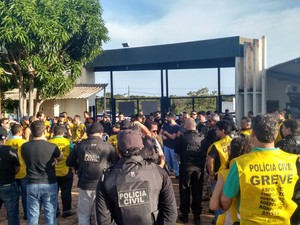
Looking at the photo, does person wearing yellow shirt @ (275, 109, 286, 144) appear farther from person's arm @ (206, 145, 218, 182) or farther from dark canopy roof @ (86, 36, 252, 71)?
dark canopy roof @ (86, 36, 252, 71)

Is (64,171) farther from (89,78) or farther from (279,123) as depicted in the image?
(89,78)

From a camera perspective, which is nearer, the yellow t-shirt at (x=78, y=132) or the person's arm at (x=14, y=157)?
the person's arm at (x=14, y=157)

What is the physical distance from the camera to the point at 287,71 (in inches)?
585

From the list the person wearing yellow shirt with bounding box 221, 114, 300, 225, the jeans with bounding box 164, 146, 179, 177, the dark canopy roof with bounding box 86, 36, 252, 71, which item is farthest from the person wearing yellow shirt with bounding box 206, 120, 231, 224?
the dark canopy roof with bounding box 86, 36, 252, 71

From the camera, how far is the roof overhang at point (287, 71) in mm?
14176

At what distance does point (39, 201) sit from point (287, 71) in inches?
495

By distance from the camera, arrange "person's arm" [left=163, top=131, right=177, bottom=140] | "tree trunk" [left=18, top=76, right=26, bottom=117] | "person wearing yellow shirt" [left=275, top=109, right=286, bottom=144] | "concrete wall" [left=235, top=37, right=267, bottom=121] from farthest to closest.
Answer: "tree trunk" [left=18, top=76, right=26, bottom=117] < "concrete wall" [left=235, top=37, right=267, bottom=121] < "person's arm" [left=163, top=131, right=177, bottom=140] < "person wearing yellow shirt" [left=275, top=109, right=286, bottom=144]

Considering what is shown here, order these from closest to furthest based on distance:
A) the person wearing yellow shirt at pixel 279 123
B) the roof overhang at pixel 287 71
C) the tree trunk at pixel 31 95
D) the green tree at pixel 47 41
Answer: the person wearing yellow shirt at pixel 279 123, the green tree at pixel 47 41, the roof overhang at pixel 287 71, the tree trunk at pixel 31 95

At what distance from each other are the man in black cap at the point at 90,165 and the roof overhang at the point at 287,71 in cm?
1088

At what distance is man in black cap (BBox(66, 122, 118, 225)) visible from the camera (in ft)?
17.1

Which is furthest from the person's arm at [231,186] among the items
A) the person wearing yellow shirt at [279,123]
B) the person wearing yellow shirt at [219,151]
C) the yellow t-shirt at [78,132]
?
the yellow t-shirt at [78,132]

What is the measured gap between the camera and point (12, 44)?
14.1 meters

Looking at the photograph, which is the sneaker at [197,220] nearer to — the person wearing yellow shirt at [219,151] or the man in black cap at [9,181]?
the person wearing yellow shirt at [219,151]

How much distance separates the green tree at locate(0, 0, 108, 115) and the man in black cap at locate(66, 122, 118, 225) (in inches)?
380
